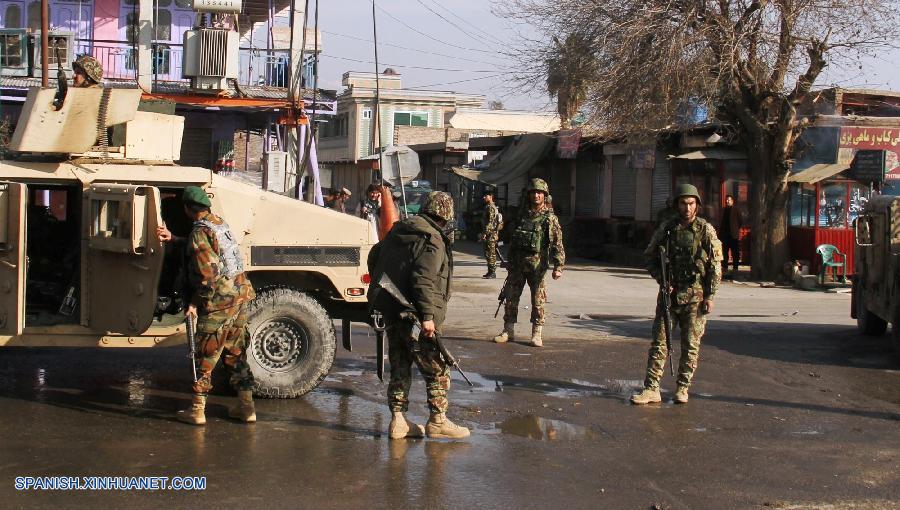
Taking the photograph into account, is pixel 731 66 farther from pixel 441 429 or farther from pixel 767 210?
pixel 441 429

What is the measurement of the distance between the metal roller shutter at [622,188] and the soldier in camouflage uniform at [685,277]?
20.8m

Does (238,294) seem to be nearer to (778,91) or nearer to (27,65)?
(778,91)

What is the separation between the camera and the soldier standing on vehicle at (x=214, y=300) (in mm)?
7164

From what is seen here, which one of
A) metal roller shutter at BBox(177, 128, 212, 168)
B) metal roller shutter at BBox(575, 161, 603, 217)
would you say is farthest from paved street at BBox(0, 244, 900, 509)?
metal roller shutter at BBox(575, 161, 603, 217)

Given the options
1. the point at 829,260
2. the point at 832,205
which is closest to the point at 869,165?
the point at 832,205

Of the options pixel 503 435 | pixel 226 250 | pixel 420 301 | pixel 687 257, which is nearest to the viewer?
pixel 420 301

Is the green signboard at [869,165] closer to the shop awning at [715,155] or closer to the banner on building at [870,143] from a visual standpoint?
the banner on building at [870,143]

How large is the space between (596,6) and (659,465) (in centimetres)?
1609

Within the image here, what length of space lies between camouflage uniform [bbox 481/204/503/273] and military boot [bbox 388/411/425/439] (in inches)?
Result: 536

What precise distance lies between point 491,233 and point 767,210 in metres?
5.52

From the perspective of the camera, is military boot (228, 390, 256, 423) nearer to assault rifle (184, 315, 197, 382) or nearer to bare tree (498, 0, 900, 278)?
assault rifle (184, 315, 197, 382)

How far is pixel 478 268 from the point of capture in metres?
23.9

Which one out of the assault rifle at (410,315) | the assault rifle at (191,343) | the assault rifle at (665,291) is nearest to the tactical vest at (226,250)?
the assault rifle at (191,343)

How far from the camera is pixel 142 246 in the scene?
757cm
